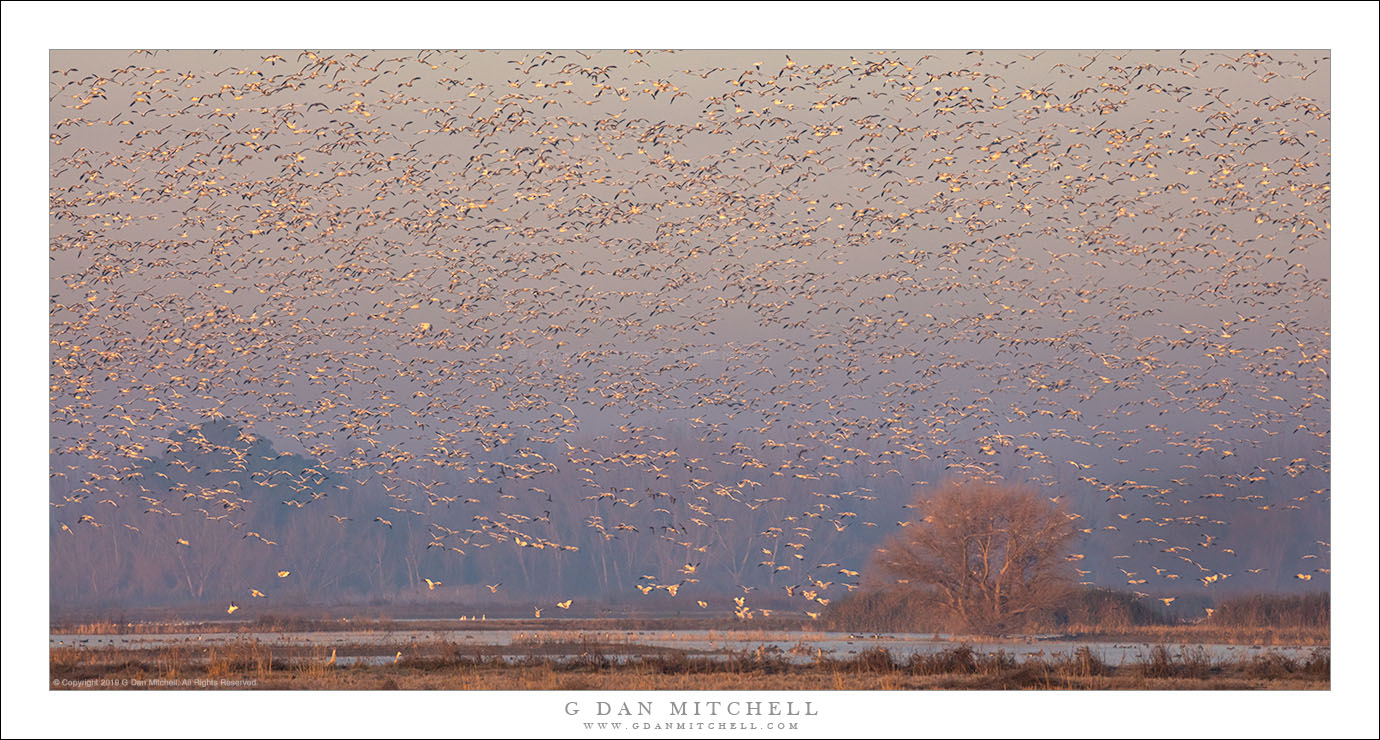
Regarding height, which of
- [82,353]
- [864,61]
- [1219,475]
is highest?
[864,61]

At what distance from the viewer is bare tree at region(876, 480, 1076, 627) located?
59.3 ft

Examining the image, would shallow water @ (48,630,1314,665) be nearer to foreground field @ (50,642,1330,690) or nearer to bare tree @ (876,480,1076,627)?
foreground field @ (50,642,1330,690)

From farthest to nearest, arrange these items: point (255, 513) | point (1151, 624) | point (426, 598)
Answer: point (255, 513)
point (426, 598)
point (1151, 624)

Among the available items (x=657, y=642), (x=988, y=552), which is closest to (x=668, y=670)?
(x=657, y=642)

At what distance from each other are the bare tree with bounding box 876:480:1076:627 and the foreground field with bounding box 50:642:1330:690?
2226 mm

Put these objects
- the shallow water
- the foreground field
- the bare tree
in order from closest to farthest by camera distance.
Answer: the foreground field, the shallow water, the bare tree

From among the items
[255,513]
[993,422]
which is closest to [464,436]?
[993,422]

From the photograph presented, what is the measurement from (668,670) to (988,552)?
181 inches

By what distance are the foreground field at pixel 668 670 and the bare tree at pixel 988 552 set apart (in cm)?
223

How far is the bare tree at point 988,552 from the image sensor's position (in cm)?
1806

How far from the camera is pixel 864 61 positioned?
15.5 meters

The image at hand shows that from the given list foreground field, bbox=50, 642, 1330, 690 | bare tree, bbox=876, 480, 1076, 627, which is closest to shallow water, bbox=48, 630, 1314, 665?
foreground field, bbox=50, 642, 1330, 690

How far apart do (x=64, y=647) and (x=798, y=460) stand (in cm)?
697

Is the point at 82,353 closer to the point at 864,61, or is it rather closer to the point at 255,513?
the point at 864,61
